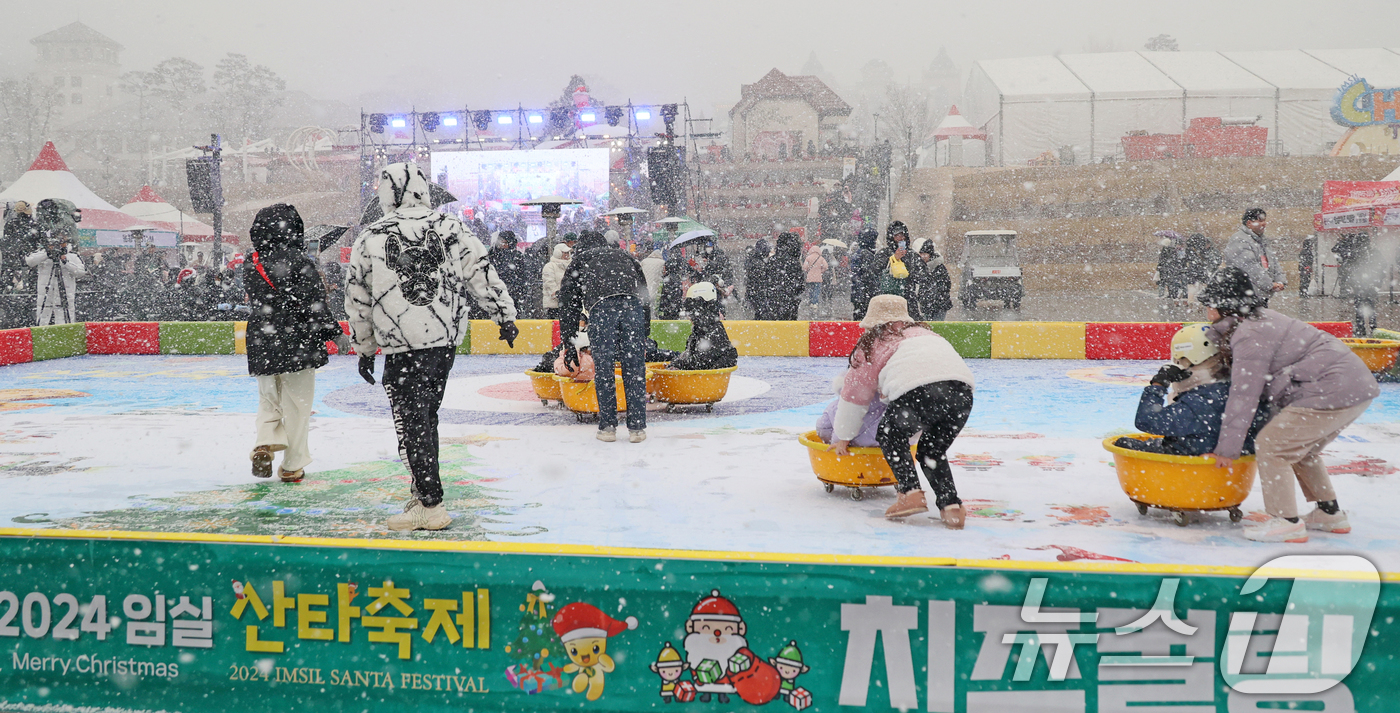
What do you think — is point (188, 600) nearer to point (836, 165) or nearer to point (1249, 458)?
point (1249, 458)

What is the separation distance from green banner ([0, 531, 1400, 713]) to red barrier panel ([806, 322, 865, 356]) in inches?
364

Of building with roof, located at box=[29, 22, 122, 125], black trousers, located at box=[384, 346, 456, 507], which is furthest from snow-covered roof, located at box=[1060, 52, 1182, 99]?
building with roof, located at box=[29, 22, 122, 125]

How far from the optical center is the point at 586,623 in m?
2.59

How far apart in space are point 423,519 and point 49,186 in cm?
2066

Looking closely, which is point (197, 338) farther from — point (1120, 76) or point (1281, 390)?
point (1120, 76)

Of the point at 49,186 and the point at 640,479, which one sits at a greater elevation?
the point at 49,186

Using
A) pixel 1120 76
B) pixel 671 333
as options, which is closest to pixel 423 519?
pixel 671 333

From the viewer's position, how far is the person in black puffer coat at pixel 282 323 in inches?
193

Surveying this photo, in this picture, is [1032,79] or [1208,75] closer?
[1208,75]

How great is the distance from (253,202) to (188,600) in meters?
39.6

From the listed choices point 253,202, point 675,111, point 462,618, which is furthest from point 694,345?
point 253,202

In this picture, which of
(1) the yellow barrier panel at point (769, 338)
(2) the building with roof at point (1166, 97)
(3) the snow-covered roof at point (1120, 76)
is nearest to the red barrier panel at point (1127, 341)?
(1) the yellow barrier panel at point (769, 338)

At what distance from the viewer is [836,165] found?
114 feet

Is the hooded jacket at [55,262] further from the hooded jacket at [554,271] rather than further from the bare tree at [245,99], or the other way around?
the bare tree at [245,99]
